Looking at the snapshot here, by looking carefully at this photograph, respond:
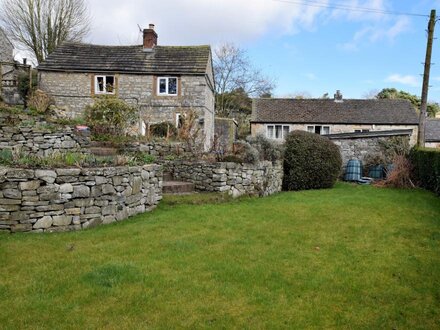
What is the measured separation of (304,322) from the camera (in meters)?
4.24

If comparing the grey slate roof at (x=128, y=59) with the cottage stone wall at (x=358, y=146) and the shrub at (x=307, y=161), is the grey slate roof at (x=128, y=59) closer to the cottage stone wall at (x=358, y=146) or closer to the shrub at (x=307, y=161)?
the cottage stone wall at (x=358, y=146)

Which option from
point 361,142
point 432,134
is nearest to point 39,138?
point 361,142

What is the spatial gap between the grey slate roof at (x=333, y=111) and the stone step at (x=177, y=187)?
20.2m

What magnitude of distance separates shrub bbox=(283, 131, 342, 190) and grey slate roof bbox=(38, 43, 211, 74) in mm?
10679

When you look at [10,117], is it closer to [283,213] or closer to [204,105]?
[283,213]

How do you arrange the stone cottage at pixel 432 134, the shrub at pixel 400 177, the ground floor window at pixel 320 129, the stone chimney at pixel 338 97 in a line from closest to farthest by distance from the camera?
1. the shrub at pixel 400 177
2. the ground floor window at pixel 320 129
3. the stone chimney at pixel 338 97
4. the stone cottage at pixel 432 134

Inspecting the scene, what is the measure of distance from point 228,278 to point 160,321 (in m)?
1.43

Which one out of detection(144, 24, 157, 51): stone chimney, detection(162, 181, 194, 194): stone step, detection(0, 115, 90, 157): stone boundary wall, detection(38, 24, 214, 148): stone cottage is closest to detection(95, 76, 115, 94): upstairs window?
detection(38, 24, 214, 148): stone cottage

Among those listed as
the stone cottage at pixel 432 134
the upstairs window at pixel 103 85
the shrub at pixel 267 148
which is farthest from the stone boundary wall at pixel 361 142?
the stone cottage at pixel 432 134

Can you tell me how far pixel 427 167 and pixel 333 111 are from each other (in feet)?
54.9

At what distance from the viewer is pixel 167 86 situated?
79.9 ft

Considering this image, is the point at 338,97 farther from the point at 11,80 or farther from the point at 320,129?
the point at 11,80

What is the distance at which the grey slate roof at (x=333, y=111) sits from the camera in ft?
100

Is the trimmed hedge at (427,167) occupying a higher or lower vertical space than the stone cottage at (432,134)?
lower
